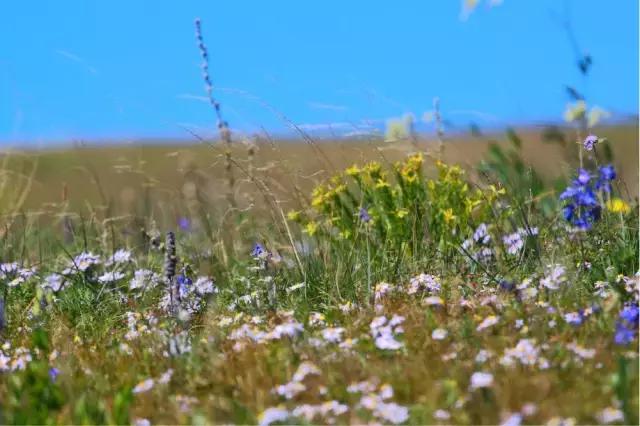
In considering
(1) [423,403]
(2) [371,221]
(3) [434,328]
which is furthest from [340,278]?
(1) [423,403]

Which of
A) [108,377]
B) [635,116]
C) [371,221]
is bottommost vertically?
[108,377]

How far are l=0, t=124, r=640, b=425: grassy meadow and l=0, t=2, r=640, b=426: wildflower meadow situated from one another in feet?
0.04

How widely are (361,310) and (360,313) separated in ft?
0.42

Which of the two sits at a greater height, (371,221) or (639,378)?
(371,221)

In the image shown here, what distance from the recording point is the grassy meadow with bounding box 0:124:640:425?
143 inches

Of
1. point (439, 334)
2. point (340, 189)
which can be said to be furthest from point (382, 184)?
point (439, 334)

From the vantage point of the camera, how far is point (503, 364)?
12.5ft

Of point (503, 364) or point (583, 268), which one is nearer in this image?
point (503, 364)

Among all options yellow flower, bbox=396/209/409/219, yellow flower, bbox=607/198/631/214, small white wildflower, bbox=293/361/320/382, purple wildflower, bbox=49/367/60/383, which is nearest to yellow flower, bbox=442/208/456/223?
yellow flower, bbox=396/209/409/219

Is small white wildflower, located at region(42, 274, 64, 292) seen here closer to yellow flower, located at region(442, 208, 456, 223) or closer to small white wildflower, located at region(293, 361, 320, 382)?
yellow flower, located at region(442, 208, 456, 223)

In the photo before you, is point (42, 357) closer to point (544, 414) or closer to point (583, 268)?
point (544, 414)

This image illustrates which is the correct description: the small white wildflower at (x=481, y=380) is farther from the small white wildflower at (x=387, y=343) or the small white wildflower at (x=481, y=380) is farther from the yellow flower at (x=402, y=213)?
the yellow flower at (x=402, y=213)

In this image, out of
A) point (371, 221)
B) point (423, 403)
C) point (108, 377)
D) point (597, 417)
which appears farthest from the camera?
point (371, 221)

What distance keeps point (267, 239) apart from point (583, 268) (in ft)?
7.42
